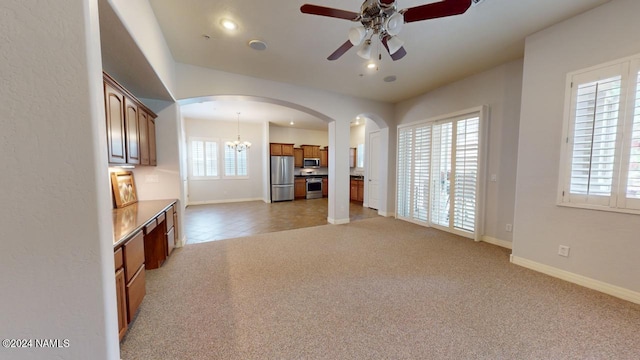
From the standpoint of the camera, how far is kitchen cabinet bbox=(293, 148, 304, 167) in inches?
335

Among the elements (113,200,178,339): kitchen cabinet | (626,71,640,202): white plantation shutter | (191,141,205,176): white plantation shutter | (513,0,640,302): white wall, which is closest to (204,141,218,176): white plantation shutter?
(191,141,205,176): white plantation shutter

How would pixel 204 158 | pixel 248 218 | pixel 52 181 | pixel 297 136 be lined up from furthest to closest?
1. pixel 297 136
2. pixel 204 158
3. pixel 248 218
4. pixel 52 181

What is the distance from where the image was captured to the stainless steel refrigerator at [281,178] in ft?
25.5

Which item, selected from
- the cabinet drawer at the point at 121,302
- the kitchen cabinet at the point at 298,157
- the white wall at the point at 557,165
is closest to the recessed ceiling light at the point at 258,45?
the cabinet drawer at the point at 121,302

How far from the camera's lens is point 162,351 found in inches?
60.6

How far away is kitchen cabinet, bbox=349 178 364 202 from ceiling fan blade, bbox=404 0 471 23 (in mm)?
5961

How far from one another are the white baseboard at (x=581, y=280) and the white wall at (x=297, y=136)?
24.0 feet

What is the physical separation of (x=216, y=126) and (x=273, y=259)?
242 inches

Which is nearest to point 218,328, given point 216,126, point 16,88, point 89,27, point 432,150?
point 16,88

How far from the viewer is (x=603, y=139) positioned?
2227 millimetres

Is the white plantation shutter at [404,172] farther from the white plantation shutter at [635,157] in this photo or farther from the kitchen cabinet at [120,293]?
the kitchen cabinet at [120,293]

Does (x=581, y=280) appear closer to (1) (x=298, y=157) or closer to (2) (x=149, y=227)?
(2) (x=149, y=227)

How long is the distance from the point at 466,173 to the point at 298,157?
591 centimetres

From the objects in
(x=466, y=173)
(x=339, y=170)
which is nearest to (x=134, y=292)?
(x=339, y=170)
